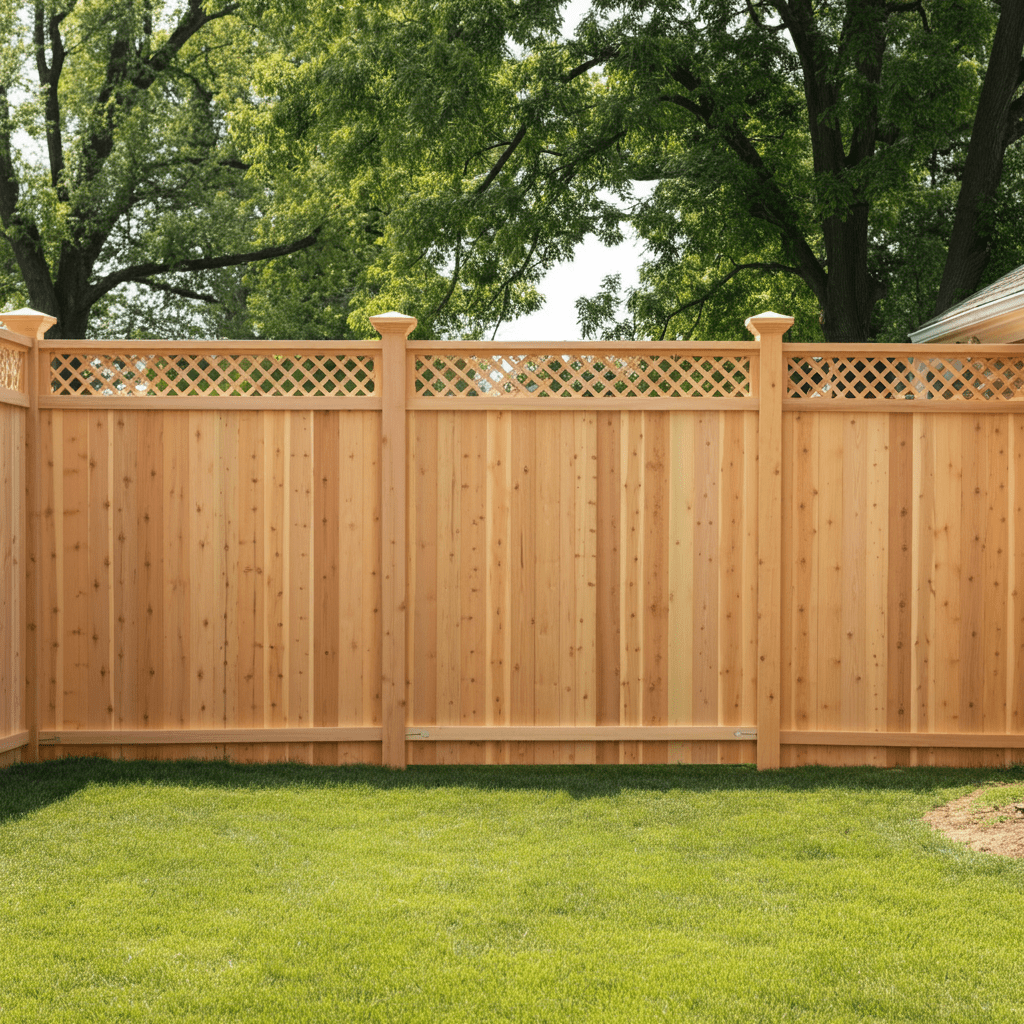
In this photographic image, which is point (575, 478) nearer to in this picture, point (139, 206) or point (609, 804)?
point (609, 804)

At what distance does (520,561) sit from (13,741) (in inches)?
101

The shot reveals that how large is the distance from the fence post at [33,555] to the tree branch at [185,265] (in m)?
11.1

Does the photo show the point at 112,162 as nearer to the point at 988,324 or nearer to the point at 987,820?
the point at 988,324

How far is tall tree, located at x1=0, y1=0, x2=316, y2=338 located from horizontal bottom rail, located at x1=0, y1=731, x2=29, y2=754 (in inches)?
406

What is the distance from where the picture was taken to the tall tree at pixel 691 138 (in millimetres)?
8680

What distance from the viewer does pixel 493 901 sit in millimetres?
3371

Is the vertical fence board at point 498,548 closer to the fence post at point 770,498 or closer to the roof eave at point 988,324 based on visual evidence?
the fence post at point 770,498

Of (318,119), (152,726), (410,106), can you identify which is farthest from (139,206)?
(152,726)

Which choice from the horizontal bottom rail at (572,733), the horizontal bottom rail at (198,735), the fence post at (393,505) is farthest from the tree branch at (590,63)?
the horizontal bottom rail at (198,735)

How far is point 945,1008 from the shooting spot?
8.81 ft

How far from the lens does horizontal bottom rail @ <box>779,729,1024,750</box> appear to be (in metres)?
5.26

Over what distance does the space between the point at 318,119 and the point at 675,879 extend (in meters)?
9.69

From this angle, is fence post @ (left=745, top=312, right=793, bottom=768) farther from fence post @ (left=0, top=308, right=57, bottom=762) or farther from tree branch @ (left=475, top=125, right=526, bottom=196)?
tree branch @ (left=475, top=125, right=526, bottom=196)

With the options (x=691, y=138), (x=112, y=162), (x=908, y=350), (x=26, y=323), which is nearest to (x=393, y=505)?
(x=26, y=323)
